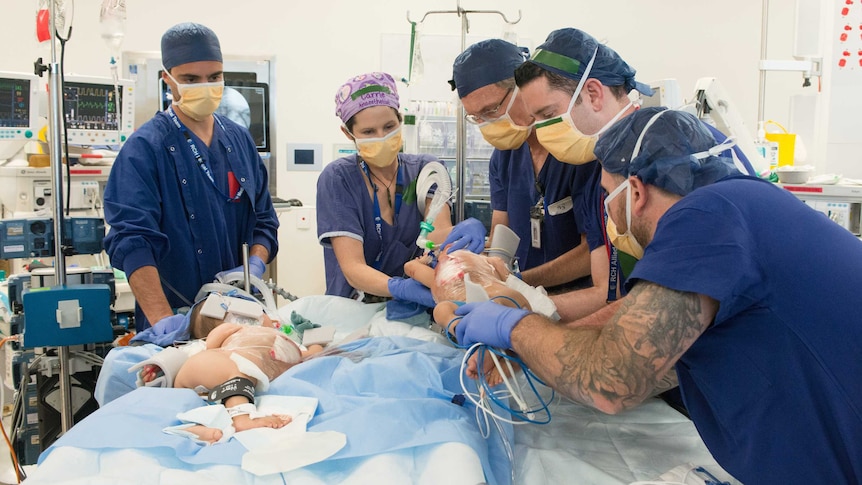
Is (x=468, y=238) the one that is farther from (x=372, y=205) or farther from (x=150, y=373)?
(x=150, y=373)

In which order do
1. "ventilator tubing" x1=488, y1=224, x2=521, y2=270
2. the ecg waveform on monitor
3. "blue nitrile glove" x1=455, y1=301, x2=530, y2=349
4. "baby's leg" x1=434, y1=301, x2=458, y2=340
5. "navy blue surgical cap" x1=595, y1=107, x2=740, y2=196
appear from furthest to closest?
the ecg waveform on monitor
"ventilator tubing" x1=488, y1=224, x2=521, y2=270
"baby's leg" x1=434, y1=301, x2=458, y2=340
"blue nitrile glove" x1=455, y1=301, x2=530, y2=349
"navy blue surgical cap" x1=595, y1=107, x2=740, y2=196

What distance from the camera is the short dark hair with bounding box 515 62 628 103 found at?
1986mm

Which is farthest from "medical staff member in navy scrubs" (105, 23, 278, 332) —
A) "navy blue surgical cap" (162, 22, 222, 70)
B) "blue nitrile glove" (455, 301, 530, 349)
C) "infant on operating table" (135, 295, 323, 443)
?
"blue nitrile glove" (455, 301, 530, 349)

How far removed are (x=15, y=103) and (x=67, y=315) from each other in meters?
1.87

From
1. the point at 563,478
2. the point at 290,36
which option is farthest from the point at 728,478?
the point at 290,36

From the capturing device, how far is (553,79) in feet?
6.55

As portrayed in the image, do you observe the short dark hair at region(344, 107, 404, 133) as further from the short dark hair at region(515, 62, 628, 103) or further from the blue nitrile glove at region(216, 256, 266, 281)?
the short dark hair at region(515, 62, 628, 103)

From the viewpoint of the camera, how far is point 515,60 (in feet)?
7.70

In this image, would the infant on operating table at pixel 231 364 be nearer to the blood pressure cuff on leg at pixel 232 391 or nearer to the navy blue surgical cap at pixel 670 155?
the blood pressure cuff on leg at pixel 232 391

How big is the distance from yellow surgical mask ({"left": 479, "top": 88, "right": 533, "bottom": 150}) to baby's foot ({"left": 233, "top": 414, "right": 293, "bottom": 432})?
1.18 m

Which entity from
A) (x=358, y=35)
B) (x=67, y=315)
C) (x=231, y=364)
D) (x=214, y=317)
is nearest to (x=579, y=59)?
(x=231, y=364)

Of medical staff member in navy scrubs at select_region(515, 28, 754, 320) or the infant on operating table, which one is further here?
medical staff member in navy scrubs at select_region(515, 28, 754, 320)

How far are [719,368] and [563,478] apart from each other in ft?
1.38

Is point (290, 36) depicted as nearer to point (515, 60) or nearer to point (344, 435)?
point (515, 60)
